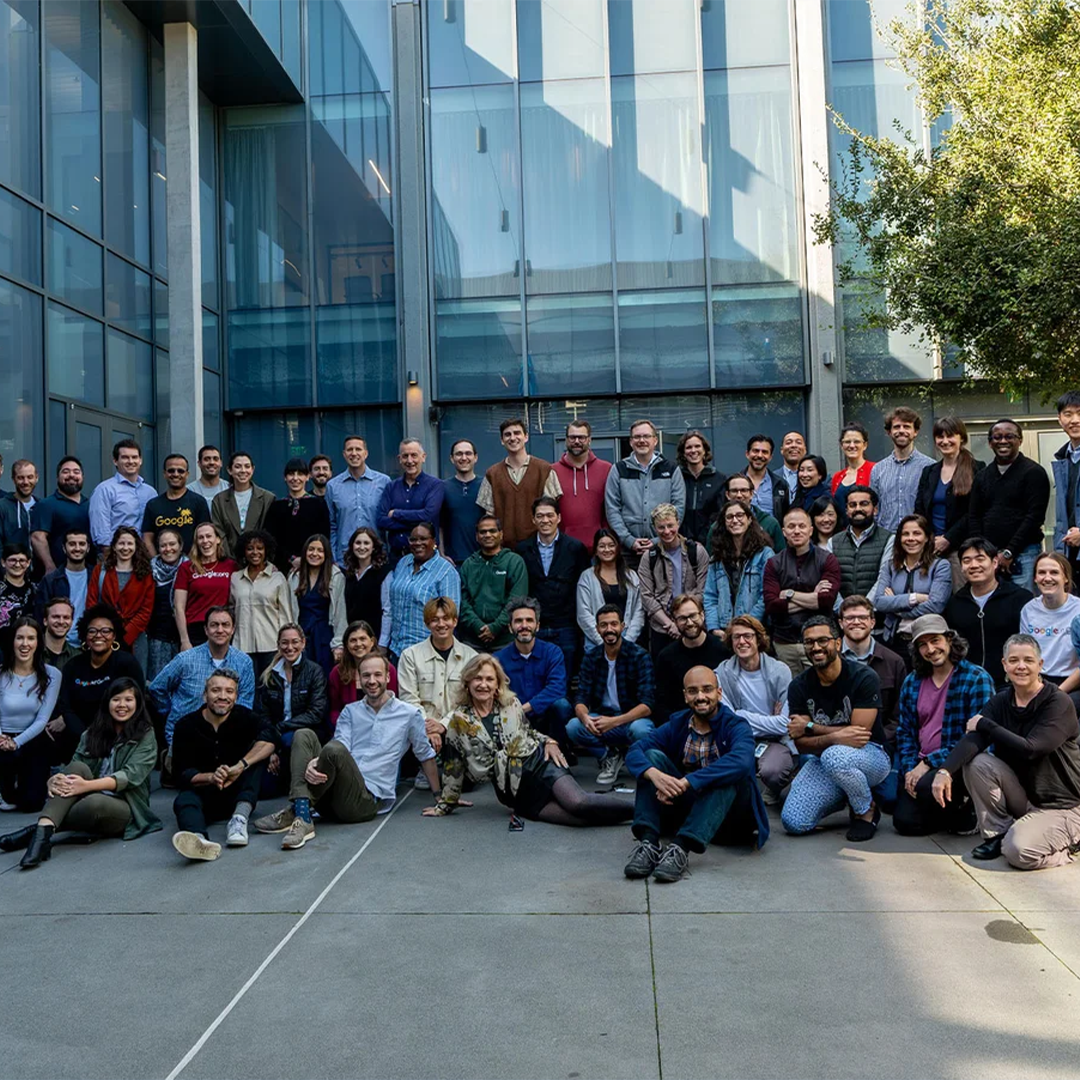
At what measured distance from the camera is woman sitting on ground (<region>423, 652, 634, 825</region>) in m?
7.05

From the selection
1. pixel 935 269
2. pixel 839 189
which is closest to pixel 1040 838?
pixel 935 269

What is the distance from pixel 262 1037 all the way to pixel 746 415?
13.6 m

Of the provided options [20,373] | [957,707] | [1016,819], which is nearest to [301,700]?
[957,707]

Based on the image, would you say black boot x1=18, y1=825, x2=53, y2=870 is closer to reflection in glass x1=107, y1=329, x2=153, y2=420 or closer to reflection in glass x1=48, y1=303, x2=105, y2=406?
reflection in glass x1=48, y1=303, x2=105, y2=406

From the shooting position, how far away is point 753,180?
16.6m

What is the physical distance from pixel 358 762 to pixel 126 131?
10960mm

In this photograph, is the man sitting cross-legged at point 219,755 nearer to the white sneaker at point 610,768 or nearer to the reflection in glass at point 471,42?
the white sneaker at point 610,768

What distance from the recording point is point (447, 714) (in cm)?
796

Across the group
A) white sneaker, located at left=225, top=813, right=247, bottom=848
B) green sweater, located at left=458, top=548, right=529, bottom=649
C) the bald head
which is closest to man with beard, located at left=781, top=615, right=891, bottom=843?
the bald head

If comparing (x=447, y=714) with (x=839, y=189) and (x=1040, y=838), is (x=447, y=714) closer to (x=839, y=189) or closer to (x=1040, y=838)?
(x=1040, y=838)

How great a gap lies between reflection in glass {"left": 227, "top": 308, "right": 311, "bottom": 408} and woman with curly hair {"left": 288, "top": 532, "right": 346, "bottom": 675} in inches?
347

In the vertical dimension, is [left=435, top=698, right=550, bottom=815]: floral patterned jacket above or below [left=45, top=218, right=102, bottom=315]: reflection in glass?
below

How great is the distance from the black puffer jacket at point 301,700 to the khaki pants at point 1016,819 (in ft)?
14.2

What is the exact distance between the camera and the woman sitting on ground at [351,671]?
789 cm
